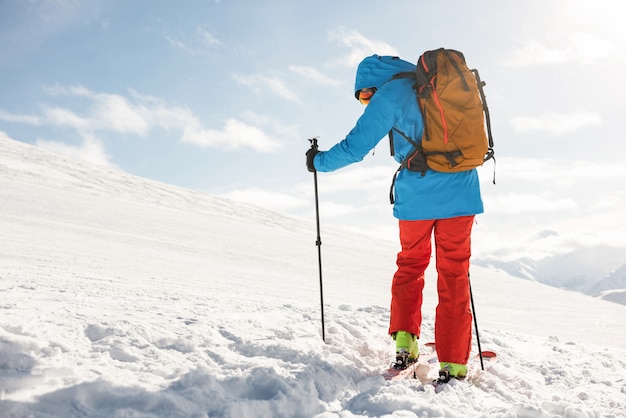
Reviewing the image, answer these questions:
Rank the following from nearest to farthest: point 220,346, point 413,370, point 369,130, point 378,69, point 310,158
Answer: point 220,346, point 369,130, point 413,370, point 378,69, point 310,158

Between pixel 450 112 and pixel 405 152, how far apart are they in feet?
1.27

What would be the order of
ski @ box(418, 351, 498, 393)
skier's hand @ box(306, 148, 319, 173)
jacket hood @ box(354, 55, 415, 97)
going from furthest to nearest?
skier's hand @ box(306, 148, 319, 173)
jacket hood @ box(354, 55, 415, 97)
ski @ box(418, 351, 498, 393)

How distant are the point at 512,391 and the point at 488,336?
5.09 feet

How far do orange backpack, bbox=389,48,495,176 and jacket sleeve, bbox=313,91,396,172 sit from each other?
0.21m

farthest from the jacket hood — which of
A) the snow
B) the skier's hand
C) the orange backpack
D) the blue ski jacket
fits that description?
the snow

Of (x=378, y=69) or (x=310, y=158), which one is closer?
(x=378, y=69)

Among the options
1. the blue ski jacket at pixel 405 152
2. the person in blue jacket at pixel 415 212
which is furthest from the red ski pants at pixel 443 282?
the blue ski jacket at pixel 405 152

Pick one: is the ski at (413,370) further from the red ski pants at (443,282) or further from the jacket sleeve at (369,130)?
the jacket sleeve at (369,130)

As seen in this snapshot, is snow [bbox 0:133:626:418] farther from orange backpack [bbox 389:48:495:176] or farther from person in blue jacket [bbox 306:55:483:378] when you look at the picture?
orange backpack [bbox 389:48:495:176]

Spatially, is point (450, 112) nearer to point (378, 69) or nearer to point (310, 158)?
point (378, 69)

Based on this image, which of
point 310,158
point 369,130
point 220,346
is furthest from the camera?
point 310,158

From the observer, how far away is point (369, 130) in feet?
9.12

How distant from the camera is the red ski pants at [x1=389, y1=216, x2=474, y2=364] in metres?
2.82

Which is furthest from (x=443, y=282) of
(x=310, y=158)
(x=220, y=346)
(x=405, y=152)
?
(x=220, y=346)
